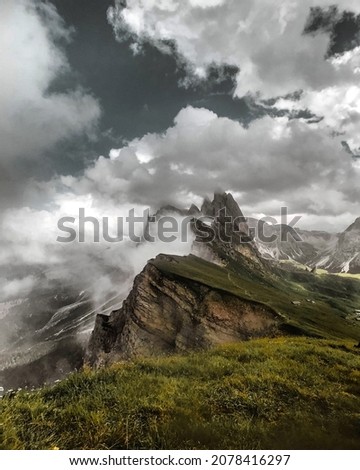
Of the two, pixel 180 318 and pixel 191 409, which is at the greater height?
pixel 191 409

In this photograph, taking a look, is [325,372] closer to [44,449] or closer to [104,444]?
[104,444]

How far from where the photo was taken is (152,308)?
148250 mm

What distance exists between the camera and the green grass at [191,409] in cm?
862

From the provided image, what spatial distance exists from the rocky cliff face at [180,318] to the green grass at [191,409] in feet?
376

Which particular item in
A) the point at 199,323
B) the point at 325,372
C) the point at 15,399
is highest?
the point at 15,399

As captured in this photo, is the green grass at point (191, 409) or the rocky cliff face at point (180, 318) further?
the rocky cliff face at point (180, 318)

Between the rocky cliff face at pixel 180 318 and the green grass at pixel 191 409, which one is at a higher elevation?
the green grass at pixel 191 409

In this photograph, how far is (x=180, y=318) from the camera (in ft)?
466

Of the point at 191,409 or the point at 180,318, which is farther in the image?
the point at 180,318

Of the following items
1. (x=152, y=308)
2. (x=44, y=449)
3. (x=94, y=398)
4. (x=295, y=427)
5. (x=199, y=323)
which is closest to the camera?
(x=44, y=449)

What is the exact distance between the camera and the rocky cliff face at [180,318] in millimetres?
131375

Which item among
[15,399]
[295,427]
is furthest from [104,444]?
[295,427]

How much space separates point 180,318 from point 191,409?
442 ft
